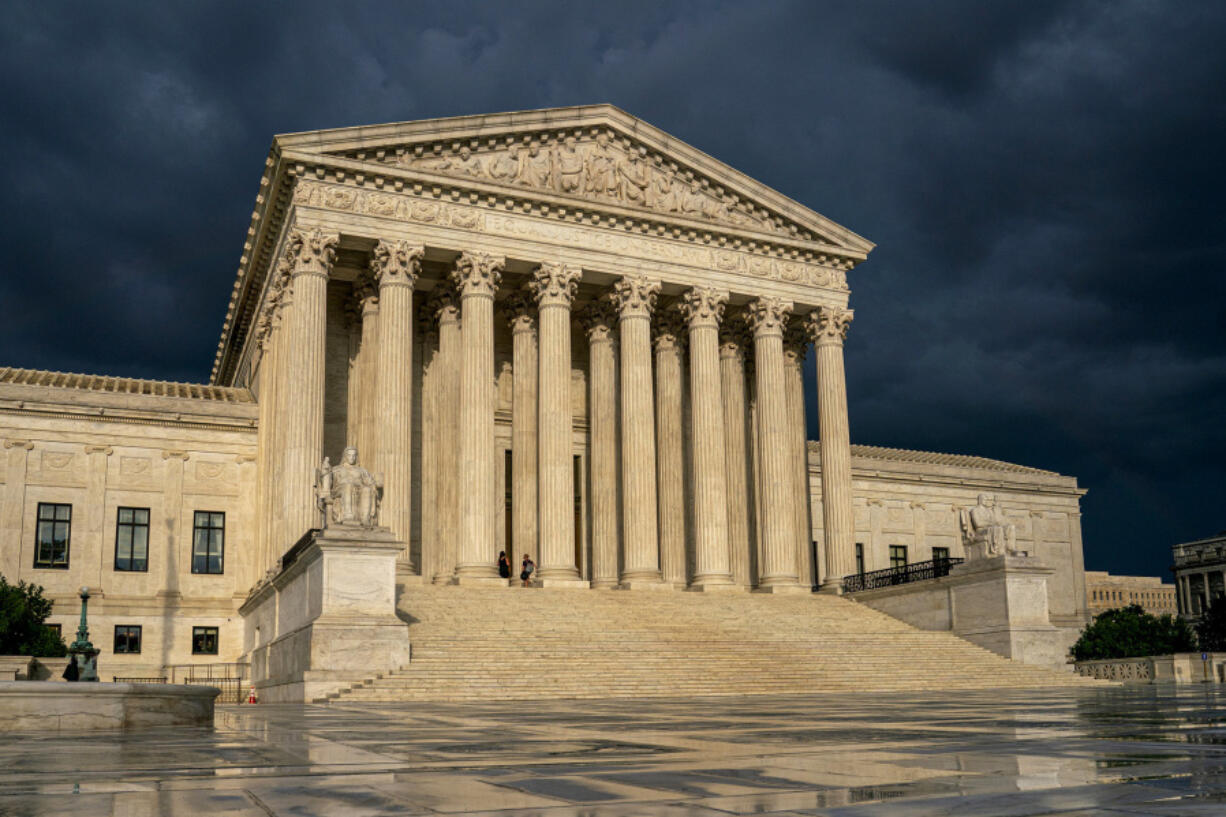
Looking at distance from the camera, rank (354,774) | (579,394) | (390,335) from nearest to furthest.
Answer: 1. (354,774)
2. (390,335)
3. (579,394)

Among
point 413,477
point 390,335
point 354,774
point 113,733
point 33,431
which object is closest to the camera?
point 354,774

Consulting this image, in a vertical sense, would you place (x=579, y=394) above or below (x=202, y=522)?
above

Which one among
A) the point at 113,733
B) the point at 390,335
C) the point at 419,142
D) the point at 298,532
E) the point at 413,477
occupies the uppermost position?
the point at 419,142

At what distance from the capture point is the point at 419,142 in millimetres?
40812

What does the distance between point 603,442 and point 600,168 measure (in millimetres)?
10949

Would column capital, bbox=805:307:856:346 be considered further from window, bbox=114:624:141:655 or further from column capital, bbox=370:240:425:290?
window, bbox=114:624:141:655

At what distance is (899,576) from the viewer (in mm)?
42438

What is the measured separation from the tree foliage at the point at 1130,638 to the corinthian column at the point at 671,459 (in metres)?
15.4

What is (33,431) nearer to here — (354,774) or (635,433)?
(635,433)

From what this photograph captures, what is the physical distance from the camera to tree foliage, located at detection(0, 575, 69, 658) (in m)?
35.1

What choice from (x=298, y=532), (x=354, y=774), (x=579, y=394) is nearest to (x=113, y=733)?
(x=354, y=774)

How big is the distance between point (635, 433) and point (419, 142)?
13.5m

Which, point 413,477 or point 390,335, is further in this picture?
point 413,477

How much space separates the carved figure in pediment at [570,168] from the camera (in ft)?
144
